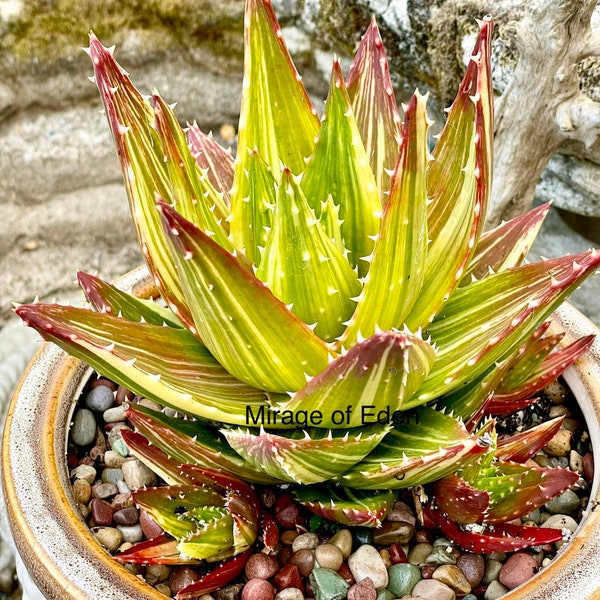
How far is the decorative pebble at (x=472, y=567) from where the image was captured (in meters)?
0.76

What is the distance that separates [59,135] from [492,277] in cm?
131

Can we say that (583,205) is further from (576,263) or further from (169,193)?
(169,193)

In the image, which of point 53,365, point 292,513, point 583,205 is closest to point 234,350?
point 292,513

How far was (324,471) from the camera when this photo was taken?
68cm

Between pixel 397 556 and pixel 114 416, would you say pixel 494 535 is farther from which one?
pixel 114 416

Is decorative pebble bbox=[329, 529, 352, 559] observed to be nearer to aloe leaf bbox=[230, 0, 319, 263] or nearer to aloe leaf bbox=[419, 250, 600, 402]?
aloe leaf bbox=[419, 250, 600, 402]

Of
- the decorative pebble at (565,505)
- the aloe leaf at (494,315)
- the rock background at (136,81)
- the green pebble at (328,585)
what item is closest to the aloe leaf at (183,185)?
the aloe leaf at (494,315)

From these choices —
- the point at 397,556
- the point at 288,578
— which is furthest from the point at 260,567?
the point at 397,556

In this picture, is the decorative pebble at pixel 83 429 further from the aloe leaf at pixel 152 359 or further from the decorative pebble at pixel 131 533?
the aloe leaf at pixel 152 359

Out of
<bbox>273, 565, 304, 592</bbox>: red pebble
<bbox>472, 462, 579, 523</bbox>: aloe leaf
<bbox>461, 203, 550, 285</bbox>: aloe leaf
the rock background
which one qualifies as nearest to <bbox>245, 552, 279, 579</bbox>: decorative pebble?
<bbox>273, 565, 304, 592</bbox>: red pebble

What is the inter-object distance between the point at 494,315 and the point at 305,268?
0.19 m

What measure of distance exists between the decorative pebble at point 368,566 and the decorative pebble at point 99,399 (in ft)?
1.19

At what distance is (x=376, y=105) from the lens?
0.82 m

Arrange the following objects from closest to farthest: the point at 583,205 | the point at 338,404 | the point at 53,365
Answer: the point at 338,404 < the point at 53,365 < the point at 583,205
